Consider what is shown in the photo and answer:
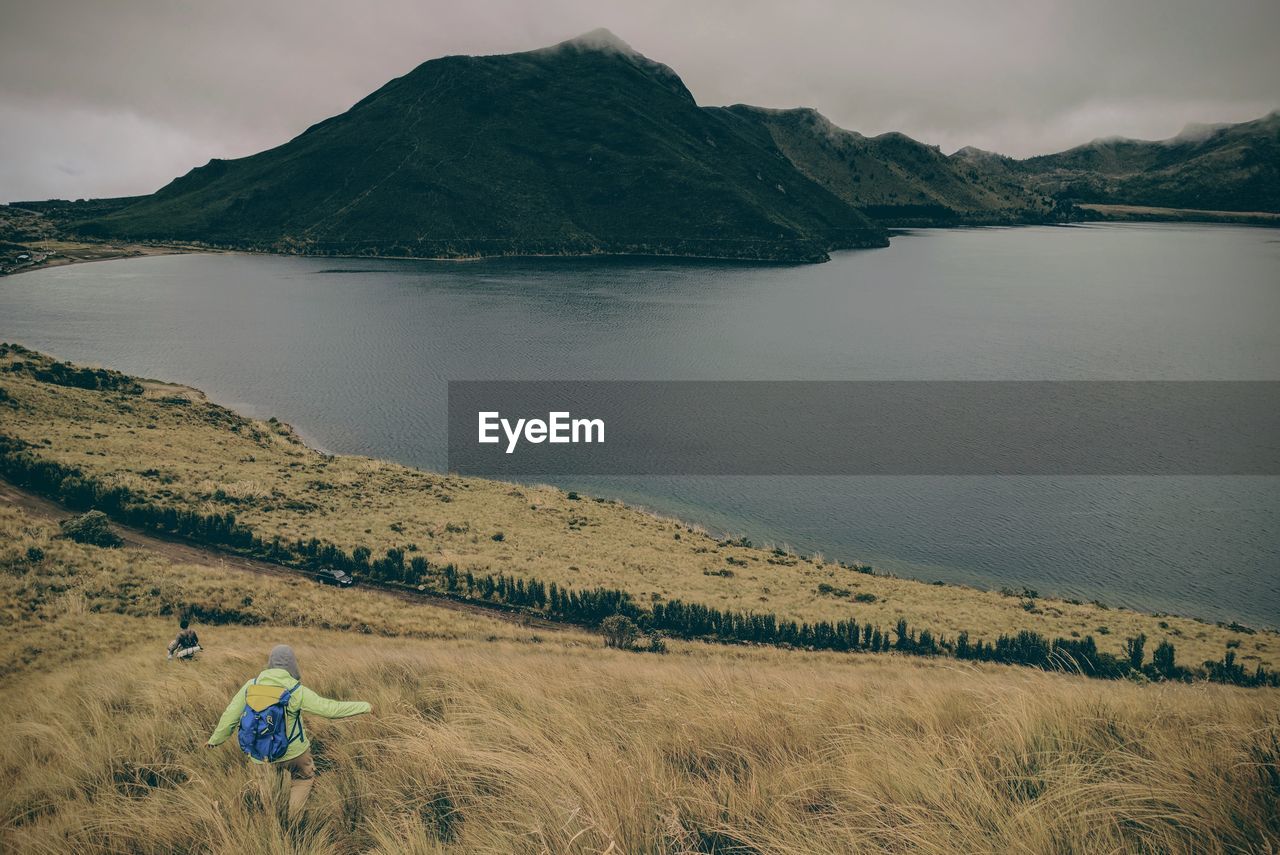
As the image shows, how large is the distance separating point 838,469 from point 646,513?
52.6 feet

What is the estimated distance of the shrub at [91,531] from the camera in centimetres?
2803

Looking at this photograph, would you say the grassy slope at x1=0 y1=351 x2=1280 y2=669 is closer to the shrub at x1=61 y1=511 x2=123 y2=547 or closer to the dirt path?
the dirt path

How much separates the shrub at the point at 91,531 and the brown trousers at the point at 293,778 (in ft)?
94.6

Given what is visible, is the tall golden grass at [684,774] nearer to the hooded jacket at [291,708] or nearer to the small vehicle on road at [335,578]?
the hooded jacket at [291,708]

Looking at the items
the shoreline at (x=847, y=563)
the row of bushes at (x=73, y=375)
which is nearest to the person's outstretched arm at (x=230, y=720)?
the shoreline at (x=847, y=563)

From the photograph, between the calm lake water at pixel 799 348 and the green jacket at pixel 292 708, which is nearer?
the green jacket at pixel 292 708

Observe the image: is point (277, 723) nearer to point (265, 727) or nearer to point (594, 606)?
point (265, 727)

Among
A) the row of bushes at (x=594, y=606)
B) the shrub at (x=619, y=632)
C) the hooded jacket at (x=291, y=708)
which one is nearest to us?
the hooded jacket at (x=291, y=708)

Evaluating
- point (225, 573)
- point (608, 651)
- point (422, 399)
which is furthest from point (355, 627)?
point (422, 399)

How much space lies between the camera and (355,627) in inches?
987

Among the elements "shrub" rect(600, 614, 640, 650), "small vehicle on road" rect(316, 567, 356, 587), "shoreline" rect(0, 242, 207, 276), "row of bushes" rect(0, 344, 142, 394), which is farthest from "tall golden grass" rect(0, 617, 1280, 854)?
"shoreline" rect(0, 242, 207, 276)

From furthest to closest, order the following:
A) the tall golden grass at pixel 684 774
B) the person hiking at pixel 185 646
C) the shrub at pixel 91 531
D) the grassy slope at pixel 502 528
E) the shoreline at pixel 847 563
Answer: the shoreline at pixel 847 563 < the grassy slope at pixel 502 528 < the shrub at pixel 91 531 < the person hiking at pixel 185 646 < the tall golden grass at pixel 684 774

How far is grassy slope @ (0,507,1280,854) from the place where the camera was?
502 centimetres

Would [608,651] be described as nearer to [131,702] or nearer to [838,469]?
[131,702]
